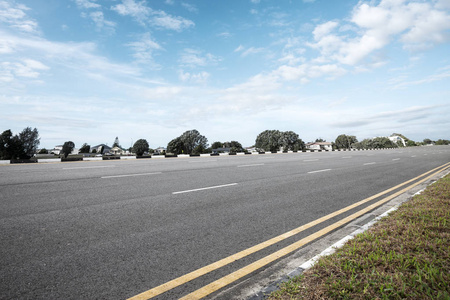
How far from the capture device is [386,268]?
Answer: 2477mm

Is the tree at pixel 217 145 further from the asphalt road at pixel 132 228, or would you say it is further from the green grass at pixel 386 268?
the green grass at pixel 386 268

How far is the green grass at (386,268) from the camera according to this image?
6.91 ft

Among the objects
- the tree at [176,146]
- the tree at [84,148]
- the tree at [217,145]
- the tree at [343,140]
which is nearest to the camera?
the tree at [176,146]

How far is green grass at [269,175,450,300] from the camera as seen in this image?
6.91 feet

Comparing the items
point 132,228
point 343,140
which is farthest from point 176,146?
point 343,140

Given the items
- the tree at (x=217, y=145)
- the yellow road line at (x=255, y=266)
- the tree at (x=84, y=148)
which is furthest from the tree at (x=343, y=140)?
the yellow road line at (x=255, y=266)

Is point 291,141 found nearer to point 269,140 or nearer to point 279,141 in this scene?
point 279,141

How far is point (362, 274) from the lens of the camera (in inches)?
92.9

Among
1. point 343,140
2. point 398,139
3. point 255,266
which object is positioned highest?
point 398,139

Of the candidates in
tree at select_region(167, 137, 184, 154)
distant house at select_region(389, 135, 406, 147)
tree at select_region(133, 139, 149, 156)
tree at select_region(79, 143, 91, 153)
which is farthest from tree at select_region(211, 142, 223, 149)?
distant house at select_region(389, 135, 406, 147)

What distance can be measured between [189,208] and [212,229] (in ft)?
3.79

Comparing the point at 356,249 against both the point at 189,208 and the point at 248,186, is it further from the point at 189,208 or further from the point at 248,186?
the point at 248,186

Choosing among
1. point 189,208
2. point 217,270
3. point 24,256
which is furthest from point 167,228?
point 24,256

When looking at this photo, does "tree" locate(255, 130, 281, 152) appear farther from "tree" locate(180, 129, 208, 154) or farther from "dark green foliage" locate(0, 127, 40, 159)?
"dark green foliage" locate(0, 127, 40, 159)
